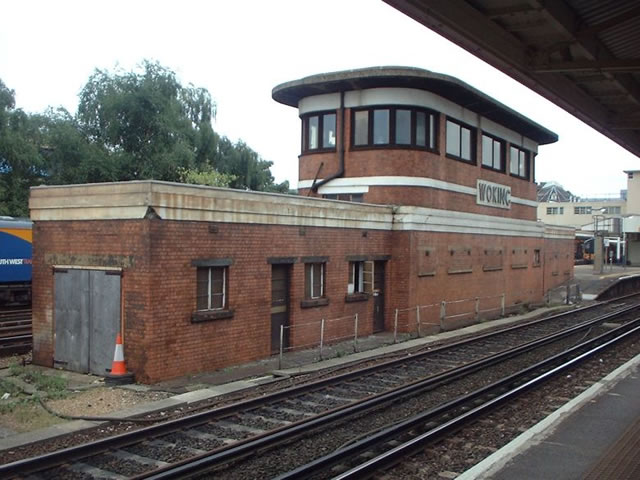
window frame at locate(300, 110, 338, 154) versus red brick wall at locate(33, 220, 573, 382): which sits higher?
window frame at locate(300, 110, 338, 154)

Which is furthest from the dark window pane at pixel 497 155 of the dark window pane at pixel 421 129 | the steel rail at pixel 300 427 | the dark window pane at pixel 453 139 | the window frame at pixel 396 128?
the steel rail at pixel 300 427

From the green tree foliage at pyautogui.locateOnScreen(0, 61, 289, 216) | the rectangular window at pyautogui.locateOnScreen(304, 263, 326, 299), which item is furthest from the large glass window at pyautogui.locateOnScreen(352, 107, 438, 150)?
the green tree foliage at pyautogui.locateOnScreen(0, 61, 289, 216)

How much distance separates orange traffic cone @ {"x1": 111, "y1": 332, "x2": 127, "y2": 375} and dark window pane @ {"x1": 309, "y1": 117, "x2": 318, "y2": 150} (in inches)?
481

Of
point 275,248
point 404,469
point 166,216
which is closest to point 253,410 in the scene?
point 404,469

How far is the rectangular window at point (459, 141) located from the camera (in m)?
22.2

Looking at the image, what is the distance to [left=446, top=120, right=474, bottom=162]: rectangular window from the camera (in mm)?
22219

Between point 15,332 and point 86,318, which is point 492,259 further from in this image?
point 15,332

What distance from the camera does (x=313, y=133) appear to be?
72.8ft

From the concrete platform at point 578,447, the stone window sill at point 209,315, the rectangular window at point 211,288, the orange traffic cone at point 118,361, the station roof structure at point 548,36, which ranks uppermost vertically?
the station roof structure at point 548,36

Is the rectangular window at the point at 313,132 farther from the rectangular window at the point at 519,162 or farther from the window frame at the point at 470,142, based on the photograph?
the rectangular window at the point at 519,162

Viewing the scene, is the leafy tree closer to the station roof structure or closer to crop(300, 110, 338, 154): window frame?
crop(300, 110, 338, 154): window frame

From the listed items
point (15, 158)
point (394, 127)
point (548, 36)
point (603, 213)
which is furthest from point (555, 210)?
point (548, 36)

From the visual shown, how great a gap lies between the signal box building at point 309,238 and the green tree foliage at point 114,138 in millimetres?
17593

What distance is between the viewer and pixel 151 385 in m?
11.5
